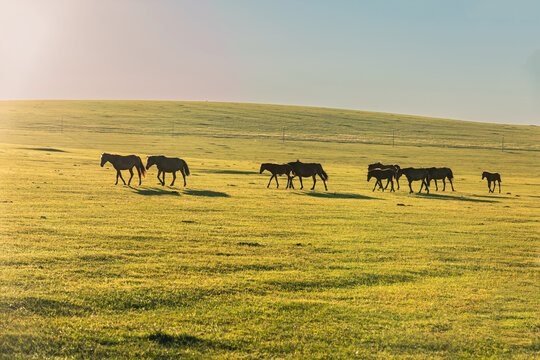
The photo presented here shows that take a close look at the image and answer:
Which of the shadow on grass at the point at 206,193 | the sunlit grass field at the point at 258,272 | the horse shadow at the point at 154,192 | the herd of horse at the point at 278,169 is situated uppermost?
the herd of horse at the point at 278,169

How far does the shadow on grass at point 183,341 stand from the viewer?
25.8ft

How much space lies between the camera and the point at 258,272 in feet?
39.3

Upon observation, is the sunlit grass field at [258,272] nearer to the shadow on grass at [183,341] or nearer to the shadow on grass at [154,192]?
the shadow on grass at [183,341]

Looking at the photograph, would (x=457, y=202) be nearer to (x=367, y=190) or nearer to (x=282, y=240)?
(x=367, y=190)

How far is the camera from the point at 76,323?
8.33 m

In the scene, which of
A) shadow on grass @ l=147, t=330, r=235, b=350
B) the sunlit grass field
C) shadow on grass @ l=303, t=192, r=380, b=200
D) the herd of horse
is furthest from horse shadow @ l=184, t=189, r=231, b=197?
shadow on grass @ l=147, t=330, r=235, b=350

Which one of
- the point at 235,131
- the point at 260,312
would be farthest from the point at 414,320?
the point at 235,131

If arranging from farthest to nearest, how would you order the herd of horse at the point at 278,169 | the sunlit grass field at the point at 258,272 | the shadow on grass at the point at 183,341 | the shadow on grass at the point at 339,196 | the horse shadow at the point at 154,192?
the herd of horse at the point at 278,169
the shadow on grass at the point at 339,196
the horse shadow at the point at 154,192
the sunlit grass field at the point at 258,272
the shadow on grass at the point at 183,341

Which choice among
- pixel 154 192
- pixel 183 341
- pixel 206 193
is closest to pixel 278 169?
→ pixel 206 193

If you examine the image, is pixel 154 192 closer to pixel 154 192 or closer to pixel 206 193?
pixel 154 192

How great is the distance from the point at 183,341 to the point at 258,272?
4176mm

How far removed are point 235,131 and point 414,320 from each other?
104m

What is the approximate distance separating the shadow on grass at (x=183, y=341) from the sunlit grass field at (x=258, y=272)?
0.03 m

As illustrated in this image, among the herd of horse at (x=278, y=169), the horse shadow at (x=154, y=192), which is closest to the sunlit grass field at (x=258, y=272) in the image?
the horse shadow at (x=154, y=192)
